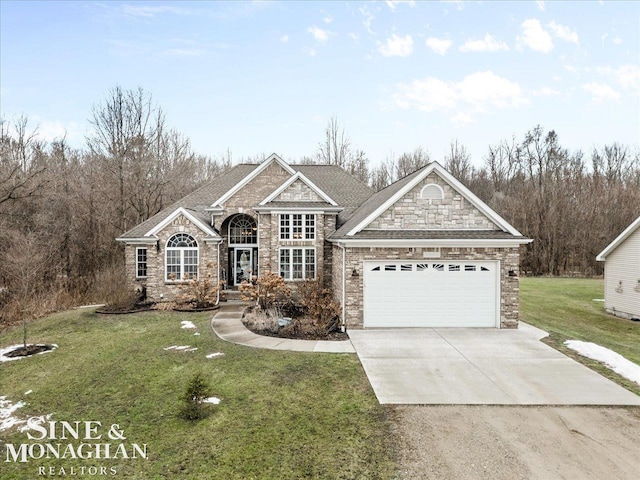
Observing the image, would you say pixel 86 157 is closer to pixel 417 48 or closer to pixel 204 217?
pixel 204 217

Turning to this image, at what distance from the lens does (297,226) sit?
623 inches

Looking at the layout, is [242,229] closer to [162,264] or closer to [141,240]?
[162,264]

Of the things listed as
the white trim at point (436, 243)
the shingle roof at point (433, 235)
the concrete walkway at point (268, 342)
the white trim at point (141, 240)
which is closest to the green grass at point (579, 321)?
the white trim at point (436, 243)

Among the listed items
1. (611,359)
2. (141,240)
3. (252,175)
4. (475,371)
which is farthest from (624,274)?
(141,240)

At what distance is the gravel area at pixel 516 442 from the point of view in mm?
4637

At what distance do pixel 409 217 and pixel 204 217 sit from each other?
1076cm

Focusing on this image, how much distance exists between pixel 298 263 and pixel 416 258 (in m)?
6.15

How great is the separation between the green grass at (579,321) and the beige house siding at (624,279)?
616mm

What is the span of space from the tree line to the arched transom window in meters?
5.93

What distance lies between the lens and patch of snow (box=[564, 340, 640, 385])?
802 cm

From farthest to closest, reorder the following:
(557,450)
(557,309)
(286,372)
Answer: (557,309), (286,372), (557,450)

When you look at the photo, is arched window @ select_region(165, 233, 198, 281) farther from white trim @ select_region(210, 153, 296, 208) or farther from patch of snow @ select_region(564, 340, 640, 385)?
patch of snow @ select_region(564, 340, 640, 385)

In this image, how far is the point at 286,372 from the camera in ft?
26.3

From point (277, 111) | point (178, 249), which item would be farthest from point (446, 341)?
point (277, 111)
